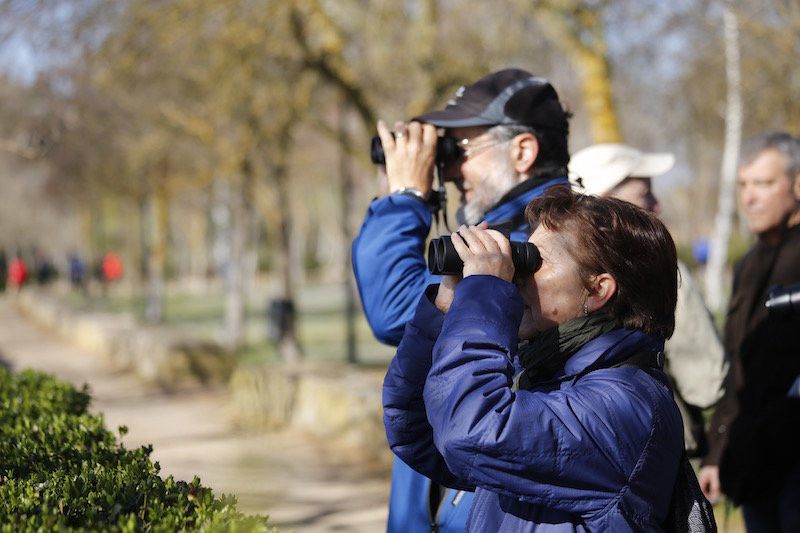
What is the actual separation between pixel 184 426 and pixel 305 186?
32581 mm

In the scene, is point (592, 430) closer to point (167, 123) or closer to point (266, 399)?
point (266, 399)

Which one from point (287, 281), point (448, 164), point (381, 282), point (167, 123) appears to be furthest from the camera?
point (167, 123)

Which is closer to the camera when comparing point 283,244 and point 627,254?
point 627,254

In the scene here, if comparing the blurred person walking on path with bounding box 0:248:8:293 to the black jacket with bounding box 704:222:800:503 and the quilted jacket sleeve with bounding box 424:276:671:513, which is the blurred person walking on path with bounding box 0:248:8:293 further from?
the quilted jacket sleeve with bounding box 424:276:671:513

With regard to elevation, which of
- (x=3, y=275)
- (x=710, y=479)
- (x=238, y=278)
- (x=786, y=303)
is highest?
(x=786, y=303)

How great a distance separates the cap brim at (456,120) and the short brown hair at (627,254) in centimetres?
86

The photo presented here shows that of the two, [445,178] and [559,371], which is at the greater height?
[445,178]

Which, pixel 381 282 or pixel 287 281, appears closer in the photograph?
pixel 381 282

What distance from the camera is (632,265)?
2.04m

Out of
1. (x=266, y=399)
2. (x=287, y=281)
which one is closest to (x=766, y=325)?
(x=266, y=399)

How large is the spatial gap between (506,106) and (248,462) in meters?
6.87

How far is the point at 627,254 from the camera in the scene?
204 centimetres

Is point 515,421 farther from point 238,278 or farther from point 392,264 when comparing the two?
point 238,278

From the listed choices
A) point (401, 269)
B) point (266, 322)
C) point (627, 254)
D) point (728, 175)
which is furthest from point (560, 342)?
point (266, 322)
